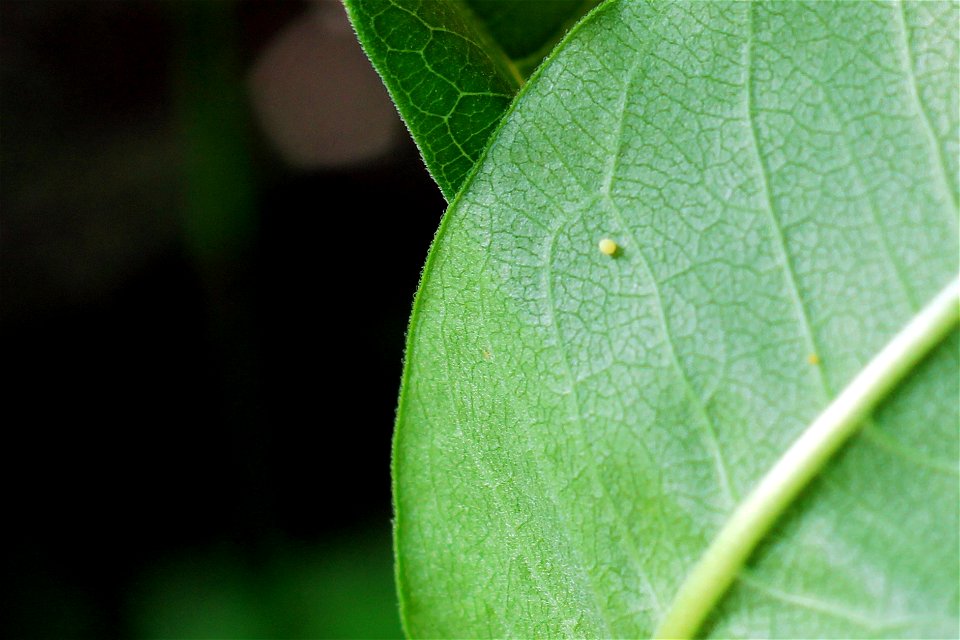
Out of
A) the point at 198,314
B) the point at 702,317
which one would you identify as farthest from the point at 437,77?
the point at 198,314

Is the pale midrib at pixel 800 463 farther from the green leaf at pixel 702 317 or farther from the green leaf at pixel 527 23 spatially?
the green leaf at pixel 527 23

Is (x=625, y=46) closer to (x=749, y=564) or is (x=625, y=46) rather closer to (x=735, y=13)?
(x=735, y=13)

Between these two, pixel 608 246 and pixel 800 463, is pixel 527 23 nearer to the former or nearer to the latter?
pixel 608 246

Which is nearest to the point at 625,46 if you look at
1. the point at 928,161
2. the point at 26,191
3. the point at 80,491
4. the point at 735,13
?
the point at 735,13

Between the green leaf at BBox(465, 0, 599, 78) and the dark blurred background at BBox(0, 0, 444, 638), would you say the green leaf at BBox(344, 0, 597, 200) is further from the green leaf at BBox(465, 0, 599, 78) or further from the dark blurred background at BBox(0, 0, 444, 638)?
the dark blurred background at BBox(0, 0, 444, 638)

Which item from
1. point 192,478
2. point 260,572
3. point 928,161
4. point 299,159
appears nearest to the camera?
point 928,161

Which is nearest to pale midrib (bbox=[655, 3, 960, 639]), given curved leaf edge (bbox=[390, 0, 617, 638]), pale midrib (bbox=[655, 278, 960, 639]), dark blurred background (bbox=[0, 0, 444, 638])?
pale midrib (bbox=[655, 278, 960, 639])

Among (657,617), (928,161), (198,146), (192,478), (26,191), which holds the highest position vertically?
(26,191)
